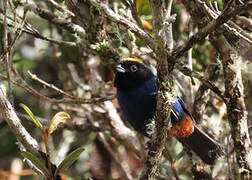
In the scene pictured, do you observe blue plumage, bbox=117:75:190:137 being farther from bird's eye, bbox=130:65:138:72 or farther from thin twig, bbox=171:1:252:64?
thin twig, bbox=171:1:252:64

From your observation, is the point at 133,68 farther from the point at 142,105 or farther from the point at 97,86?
the point at 97,86

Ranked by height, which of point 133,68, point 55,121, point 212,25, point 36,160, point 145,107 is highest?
point 212,25

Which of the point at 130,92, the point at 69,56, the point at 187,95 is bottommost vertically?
the point at 187,95

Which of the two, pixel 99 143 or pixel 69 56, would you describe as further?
pixel 99 143

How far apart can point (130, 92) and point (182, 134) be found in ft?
1.92

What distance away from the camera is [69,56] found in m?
→ 4.15

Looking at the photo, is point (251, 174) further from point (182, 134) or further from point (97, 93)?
point (97, 93)

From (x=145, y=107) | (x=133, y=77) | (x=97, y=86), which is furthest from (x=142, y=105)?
(x=97, y=86)

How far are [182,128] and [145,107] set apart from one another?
1.32 ft

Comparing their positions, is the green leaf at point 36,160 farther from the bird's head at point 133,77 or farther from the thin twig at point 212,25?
the bird's head at point 133,77

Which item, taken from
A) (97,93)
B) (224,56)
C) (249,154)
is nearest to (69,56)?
(97,93)

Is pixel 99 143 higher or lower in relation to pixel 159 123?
lower

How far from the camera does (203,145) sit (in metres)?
3.73

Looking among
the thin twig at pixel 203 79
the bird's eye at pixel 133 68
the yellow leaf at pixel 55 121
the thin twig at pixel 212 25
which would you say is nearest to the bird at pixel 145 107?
the bird's eye at pixel 133 68
